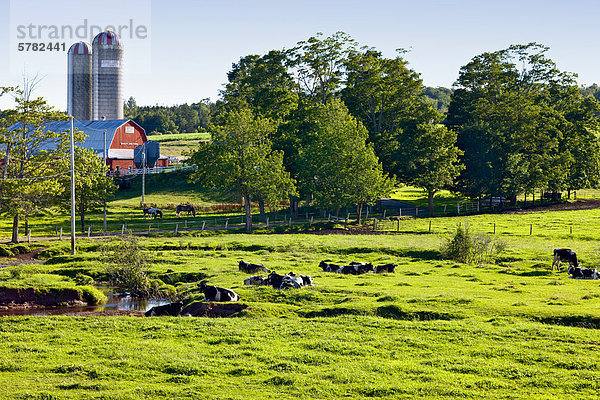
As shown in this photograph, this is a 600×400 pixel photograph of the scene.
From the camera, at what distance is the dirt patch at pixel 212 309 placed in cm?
2603

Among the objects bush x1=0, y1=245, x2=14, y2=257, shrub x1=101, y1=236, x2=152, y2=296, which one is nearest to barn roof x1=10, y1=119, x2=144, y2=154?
bush x1=0, y1=245, x2=14, y2=257

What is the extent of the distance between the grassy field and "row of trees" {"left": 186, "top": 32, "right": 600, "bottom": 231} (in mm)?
34061

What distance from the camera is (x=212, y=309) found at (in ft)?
87.1

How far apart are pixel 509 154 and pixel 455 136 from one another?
7891 millimetres

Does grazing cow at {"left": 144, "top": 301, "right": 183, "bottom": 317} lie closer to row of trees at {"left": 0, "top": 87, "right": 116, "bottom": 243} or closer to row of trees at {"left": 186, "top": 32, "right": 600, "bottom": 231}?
row of trees at {"left": 0, "top": 87, "right": 116, "bottom": 243}

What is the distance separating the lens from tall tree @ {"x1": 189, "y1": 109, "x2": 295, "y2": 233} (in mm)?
63156

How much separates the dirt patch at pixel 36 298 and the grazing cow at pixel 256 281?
29.5ft

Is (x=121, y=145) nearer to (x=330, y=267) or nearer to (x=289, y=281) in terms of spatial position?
(x=330, y=267)

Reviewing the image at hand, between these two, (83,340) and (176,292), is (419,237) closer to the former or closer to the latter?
(176,292)

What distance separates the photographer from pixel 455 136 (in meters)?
80.2

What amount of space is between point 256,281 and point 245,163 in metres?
33.3

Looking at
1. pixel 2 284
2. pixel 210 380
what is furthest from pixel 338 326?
pixel 2 284

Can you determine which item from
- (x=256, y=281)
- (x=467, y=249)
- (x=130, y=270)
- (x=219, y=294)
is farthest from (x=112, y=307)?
(x=467, y=249)

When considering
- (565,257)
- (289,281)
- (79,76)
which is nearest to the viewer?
(289,281)
